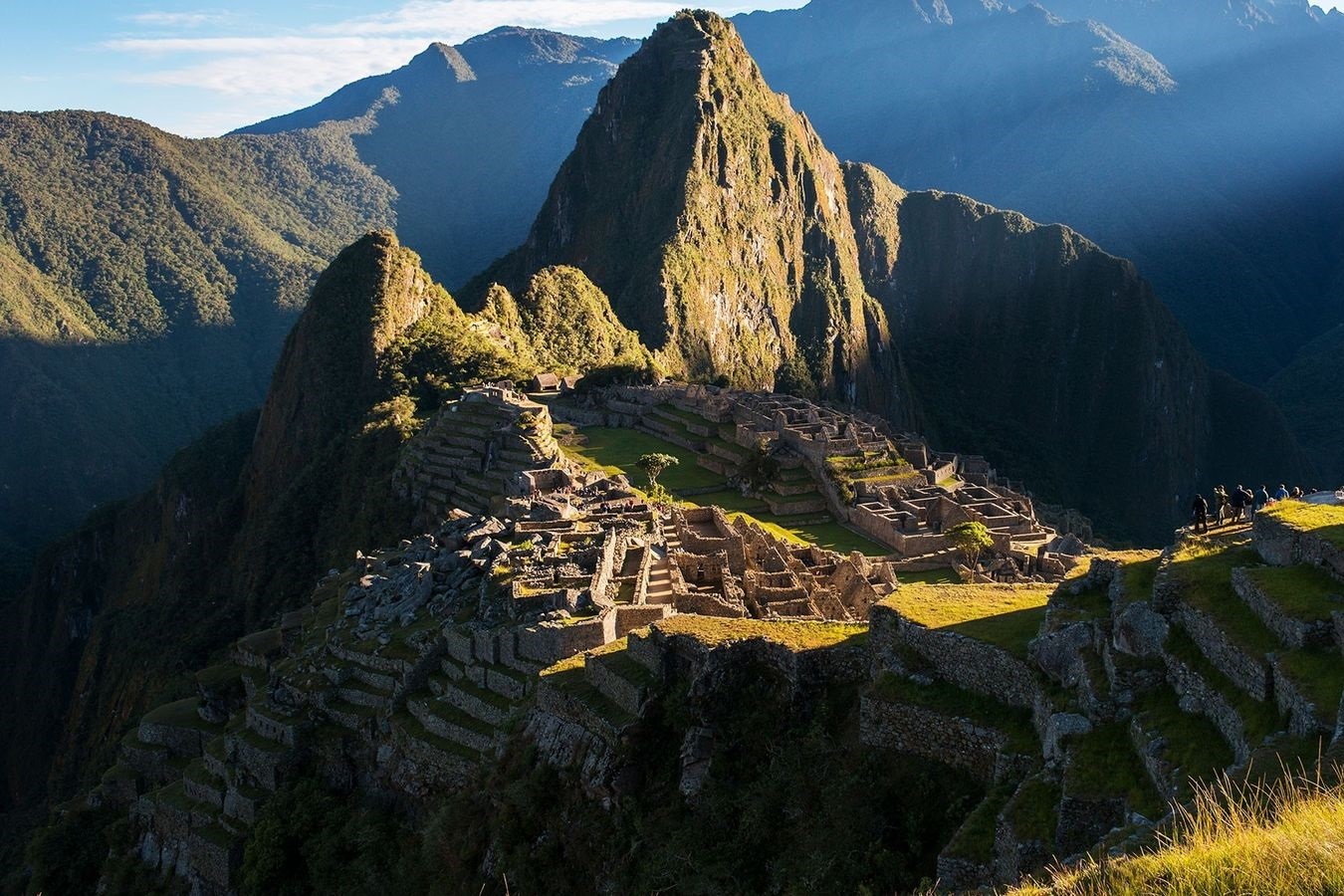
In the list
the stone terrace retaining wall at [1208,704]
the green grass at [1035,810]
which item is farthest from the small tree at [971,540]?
the green grass at [1035,810]

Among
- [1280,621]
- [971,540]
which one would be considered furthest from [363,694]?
[971,540]

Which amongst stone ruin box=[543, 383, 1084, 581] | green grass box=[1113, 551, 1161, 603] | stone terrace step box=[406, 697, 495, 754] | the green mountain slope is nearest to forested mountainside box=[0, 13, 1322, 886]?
stone ruin box=[543, 383, 1084, 581]

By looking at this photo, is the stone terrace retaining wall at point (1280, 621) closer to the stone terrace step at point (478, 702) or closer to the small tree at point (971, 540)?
the stone terrace step at point (478, 702)

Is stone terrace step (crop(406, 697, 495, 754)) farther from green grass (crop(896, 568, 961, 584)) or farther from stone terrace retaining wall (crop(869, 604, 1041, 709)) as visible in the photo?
green grass (crop(896, 568, 961, 584))

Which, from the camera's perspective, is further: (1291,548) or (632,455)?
(632,455)

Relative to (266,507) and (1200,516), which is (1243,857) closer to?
(1200,516)

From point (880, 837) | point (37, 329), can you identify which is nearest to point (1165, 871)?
point (880, 837)
